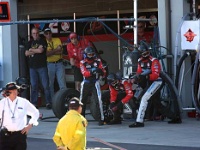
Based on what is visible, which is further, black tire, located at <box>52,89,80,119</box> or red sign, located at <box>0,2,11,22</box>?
black tire, located at <box>52,89,80,119</box>

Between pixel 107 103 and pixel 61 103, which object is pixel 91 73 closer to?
pixel 107 103

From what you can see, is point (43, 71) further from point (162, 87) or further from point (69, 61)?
point (162, 87)

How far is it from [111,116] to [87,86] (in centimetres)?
92

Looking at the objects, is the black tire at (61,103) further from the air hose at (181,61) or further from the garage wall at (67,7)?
the garage wall at (67,7)

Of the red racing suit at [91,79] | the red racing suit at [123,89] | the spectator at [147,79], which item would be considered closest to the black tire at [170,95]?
the spectator at [147,79]

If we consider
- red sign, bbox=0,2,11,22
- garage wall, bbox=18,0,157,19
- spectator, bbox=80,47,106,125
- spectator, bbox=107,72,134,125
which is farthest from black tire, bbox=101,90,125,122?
garage wall, bbox=18,0,157,19

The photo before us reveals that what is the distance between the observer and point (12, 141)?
9.69 m

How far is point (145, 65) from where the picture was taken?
15.8 metres

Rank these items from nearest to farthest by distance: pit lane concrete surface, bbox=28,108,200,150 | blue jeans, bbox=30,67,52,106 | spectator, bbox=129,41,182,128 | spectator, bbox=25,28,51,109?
pit lane concrete surface, bbox=28,108,200,150, spectator, bbox=129,41,182,128, spectator, bbox=25,28,51,109, blue jeans, bbox=30,67,52,106

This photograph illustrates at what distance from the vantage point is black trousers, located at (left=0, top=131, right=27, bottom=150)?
9680 mm

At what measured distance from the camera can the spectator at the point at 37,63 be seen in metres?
19.1

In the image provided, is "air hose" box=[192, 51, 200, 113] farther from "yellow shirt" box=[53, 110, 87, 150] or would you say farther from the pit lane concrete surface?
"yellow shirt" box=[53, 110, 87, 150]

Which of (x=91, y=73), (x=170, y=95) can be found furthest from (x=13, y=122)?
(x=170, y=95)

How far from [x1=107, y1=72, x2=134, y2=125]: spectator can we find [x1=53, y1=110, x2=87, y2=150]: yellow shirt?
7.21 m
